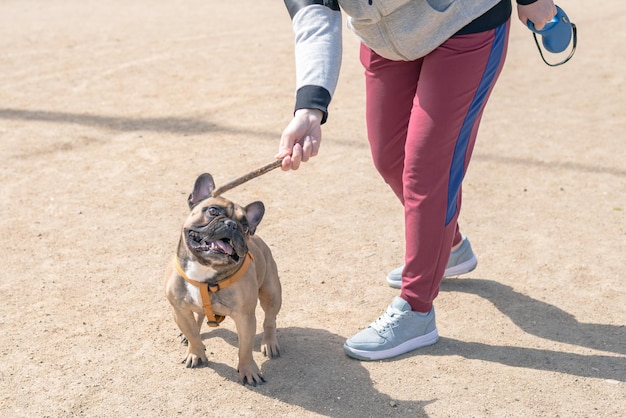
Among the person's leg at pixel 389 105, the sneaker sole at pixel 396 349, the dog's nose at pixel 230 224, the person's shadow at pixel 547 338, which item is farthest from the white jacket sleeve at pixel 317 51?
the person's shadow at pixel 547 338

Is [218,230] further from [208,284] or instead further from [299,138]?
[299,138]

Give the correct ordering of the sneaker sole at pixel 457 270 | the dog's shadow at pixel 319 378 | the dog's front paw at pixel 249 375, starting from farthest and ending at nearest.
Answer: the sneaker sole at pixel 457 270, the dog's front paw at pixel 249 375, the dog's shadow at pixel 319 378

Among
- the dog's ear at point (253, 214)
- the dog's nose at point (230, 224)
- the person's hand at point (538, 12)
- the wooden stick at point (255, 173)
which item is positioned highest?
the person's hand at point (538, 12)

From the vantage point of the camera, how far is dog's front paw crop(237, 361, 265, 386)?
4.11 m

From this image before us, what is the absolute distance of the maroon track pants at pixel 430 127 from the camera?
12.9 feet

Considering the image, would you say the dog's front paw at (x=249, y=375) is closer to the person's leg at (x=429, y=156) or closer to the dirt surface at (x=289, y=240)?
the dirt surface at (x=289, y=240)

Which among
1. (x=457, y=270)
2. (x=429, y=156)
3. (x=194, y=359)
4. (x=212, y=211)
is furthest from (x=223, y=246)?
(x=457, y=270)

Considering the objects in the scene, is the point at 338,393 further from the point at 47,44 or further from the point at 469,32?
the point at 47,44

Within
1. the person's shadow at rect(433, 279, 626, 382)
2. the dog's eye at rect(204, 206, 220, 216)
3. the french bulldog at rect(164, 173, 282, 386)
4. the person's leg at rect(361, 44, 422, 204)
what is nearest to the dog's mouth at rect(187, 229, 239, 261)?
the french bulldog at rect(164, 173, 282, 386)

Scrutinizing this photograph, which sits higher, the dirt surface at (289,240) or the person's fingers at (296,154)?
the person's fingers at (296,154)

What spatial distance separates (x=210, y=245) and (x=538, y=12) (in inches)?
71.2

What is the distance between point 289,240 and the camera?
5590 millimetres

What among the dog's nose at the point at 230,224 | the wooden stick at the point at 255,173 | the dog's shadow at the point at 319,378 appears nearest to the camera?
the wooden stick at the point at 255,173

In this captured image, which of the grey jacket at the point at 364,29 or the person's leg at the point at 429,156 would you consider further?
Result: the person's leg at the point at 429,156
